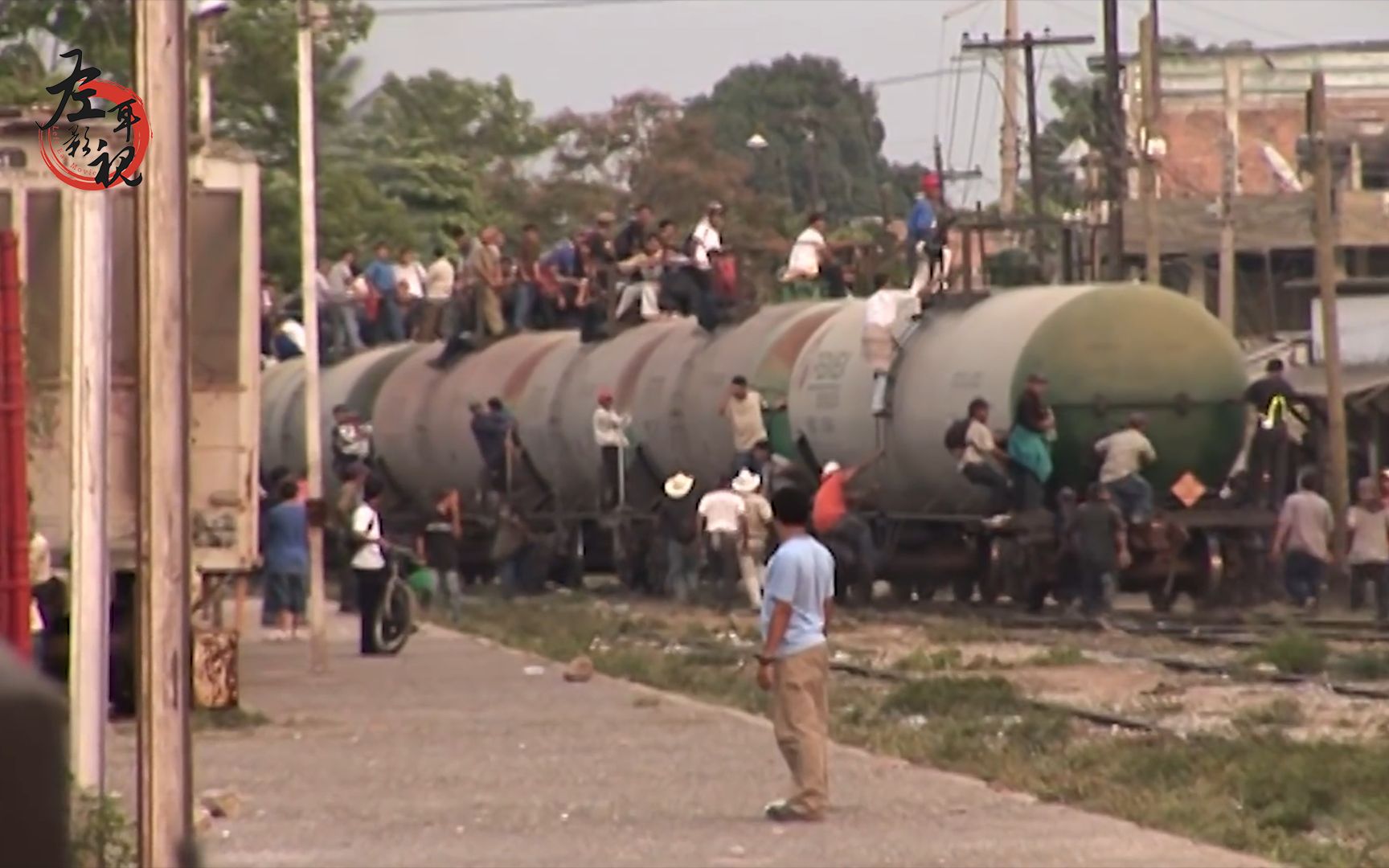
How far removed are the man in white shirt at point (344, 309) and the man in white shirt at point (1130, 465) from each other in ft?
55.4

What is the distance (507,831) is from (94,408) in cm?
423

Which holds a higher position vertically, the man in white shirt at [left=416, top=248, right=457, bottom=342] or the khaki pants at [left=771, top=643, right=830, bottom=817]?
the man in white shirt at [left=416, top=248, right=457, bottom=342]

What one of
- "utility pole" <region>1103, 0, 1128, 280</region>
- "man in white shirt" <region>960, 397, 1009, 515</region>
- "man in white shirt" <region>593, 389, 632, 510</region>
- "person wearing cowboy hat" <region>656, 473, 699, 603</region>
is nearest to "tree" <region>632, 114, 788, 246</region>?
"utility pole" <region>1103, 0, 1128, 280</region>

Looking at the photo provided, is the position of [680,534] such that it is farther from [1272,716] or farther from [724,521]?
[1272,716]

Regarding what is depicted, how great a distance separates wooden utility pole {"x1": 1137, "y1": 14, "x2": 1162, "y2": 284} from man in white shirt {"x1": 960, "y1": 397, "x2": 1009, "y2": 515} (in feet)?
51.7

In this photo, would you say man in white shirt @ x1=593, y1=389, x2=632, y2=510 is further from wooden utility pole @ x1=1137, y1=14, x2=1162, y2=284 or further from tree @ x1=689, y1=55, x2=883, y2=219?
tree @ x1=689, y1=55, x2=883, y2=219

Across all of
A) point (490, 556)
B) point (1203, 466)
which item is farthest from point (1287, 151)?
point (1203, 466)

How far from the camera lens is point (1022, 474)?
83.1 ft

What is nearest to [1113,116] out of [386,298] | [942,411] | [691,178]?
[386,298]

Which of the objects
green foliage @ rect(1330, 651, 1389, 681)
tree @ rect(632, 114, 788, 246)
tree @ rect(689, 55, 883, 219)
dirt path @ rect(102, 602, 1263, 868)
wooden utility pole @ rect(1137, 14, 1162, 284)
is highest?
tree @ rect(689, 55, 883, 219)

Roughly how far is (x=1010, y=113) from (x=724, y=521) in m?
33.9

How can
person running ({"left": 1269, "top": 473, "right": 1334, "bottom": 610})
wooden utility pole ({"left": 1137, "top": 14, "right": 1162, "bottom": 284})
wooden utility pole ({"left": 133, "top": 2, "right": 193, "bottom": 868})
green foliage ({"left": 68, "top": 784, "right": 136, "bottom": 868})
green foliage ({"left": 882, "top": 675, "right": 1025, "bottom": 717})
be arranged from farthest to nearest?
1. wooden utility pole ({"left": 1137, "top": 14, "right": 1162, "bottom": 284})
2. person running ({"left": 1269, "top": 473, "right": 1334, "bottom": 610})
3. green foliage ({"left": 882, "top": 675, "right": 1025, "bottom": 717})
4. green foliage ({"left": 68, "top": 784, "right": 136, "bottom": 868})
5. wooden utility pole ({"left": 133, "top": 2, "right": 193, "bottom": 868})

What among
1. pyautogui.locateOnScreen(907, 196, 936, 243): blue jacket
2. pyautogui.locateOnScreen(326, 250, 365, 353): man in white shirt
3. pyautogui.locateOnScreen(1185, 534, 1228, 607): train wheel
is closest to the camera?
pyautogui.locateOnScreen(1185, 534, 1228, 607): train wheel

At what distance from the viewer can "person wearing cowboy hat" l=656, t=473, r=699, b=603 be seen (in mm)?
30203
